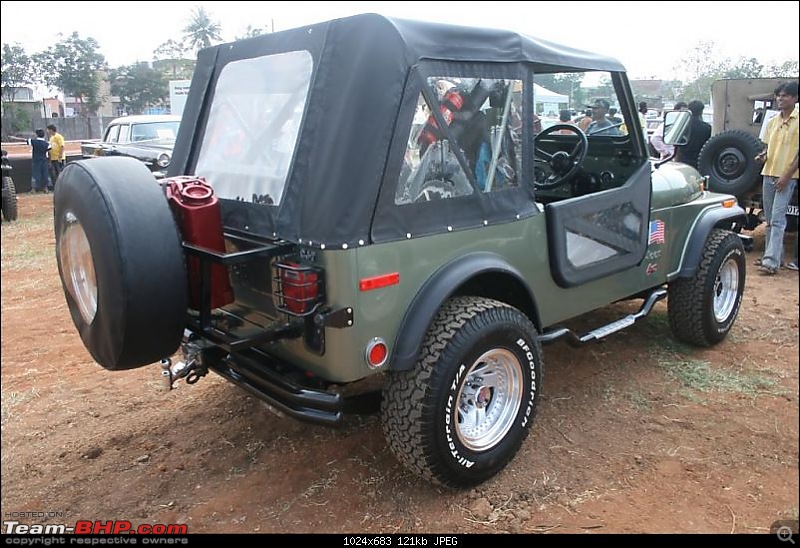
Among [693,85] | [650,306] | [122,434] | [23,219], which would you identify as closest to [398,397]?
[122,434]

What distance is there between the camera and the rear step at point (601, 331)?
11.3 feet

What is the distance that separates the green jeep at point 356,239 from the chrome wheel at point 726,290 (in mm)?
1806

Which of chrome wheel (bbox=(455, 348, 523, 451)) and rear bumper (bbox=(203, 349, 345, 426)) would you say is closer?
rear bumper (bbox=(203, 349, 345, 426))

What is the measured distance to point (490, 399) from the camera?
3.17m

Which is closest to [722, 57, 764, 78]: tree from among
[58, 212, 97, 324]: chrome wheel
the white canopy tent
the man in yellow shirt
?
the white canopy tent

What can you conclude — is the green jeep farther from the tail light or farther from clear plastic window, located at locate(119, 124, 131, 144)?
clear plastic window, located at locate(119, 124, 131, 144)

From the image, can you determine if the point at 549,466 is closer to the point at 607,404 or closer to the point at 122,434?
the point at 607,404

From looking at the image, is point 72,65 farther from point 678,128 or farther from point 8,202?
point 678,128

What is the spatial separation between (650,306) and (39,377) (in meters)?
4.20

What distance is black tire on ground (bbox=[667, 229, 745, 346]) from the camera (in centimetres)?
446

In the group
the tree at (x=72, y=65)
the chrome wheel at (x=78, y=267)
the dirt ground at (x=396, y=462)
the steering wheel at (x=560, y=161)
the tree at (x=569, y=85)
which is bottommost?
the dirt ground at (x=396, y=462)

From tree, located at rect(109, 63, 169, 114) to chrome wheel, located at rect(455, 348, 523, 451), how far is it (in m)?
43.4

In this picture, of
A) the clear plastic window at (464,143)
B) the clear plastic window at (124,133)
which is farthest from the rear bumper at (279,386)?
the clear plastic window at (124,133)

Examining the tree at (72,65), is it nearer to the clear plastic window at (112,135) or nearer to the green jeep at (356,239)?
the clear plastic window at (112,135)
